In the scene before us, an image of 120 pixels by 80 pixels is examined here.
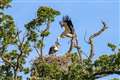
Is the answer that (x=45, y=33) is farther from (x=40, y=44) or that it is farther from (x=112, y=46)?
(x=112, y=46)

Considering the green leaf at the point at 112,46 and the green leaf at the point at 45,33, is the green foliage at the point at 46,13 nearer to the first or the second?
the green leaf at the point at 45,33

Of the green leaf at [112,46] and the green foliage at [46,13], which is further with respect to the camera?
the green foliage at [46,13]

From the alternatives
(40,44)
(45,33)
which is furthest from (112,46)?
(40,44)

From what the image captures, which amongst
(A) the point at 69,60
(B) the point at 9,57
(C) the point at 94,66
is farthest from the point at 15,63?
(C) the point at 94,66

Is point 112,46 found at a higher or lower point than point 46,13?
lower

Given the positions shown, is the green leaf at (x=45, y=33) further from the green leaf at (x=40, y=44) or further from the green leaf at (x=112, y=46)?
the green leaf at (x=112, y=46)

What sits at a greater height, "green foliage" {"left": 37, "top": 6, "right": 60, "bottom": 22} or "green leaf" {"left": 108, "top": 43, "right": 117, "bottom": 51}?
"green foliage" {"left": 37, "top": 6, "right": 60, "bottom": 22}

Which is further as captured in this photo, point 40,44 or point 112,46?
point 40,44

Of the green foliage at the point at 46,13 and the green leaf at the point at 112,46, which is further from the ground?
the green foliage at the point at 46,13

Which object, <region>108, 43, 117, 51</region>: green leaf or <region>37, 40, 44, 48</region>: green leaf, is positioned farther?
<region>37, 40, 44, 48</region>: green leaf

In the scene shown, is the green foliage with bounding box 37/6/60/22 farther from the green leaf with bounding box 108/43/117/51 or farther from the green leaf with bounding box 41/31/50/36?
the green leaf with bounding box 108/43/117/51

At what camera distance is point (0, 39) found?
38000 mm

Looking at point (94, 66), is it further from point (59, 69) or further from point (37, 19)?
point (37, 19)

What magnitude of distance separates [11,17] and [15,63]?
2826 millimetres
